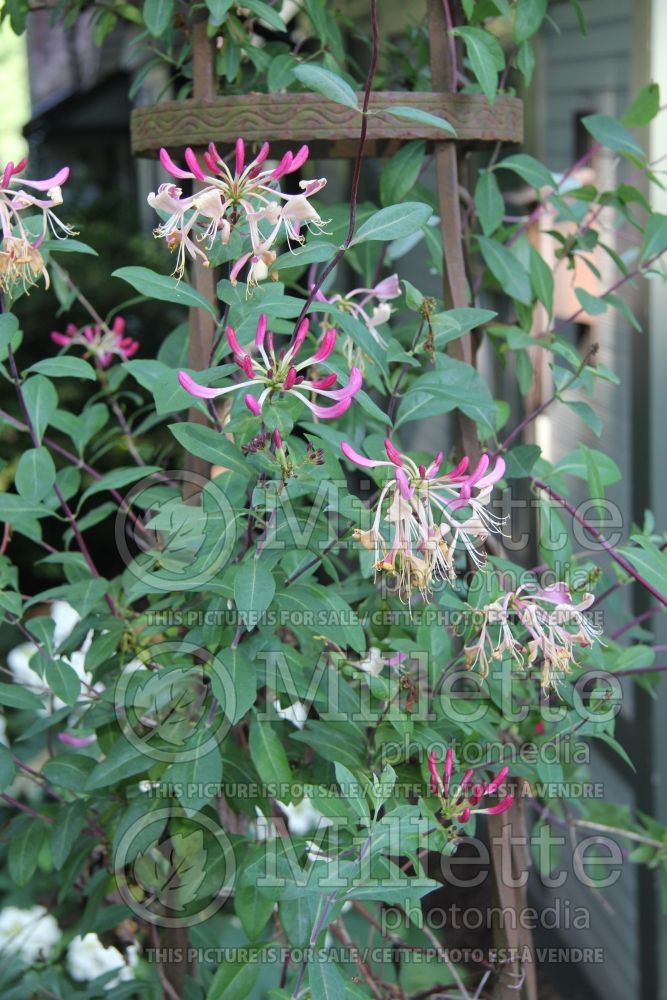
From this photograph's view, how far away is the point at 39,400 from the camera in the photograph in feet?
3.57

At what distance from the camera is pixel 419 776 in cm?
100

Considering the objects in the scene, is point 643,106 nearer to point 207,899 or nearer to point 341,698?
point 341,698

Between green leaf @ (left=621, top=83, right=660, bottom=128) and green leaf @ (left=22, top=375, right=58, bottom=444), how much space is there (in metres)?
0.72

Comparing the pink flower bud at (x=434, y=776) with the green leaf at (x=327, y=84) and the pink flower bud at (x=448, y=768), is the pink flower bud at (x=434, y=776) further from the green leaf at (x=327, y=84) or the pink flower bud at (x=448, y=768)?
the green leaf at (x=327, y=84)

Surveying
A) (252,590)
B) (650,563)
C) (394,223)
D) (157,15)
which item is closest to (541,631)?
(650,563)

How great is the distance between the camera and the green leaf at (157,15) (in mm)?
1085

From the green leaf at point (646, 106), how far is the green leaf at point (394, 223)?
Result: 0.49m

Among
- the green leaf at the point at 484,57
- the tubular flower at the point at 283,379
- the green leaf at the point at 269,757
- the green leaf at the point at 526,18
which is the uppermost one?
the green leaf at the point at 526,18

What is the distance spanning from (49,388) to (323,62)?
0.48m

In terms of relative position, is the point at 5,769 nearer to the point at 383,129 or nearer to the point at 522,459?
the point at 522,459

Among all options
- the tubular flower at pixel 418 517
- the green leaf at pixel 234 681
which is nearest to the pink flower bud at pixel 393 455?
the tubular flower at pixel 418 517

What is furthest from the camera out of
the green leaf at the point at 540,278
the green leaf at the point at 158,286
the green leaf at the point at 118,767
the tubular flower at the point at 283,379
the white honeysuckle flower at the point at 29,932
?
the white honeysuckle flower at the point at 29,932

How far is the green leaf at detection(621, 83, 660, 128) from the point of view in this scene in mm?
1188

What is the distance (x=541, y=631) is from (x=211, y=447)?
31 centimetres
